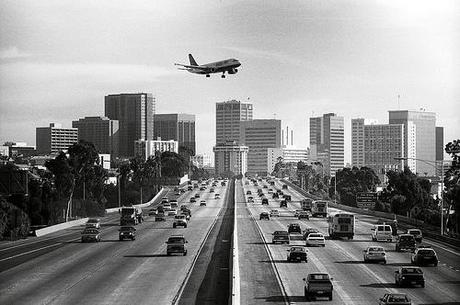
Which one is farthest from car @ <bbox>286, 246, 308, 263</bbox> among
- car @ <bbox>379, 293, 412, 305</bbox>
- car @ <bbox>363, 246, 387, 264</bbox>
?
car @ <bbox>379, 293, 412, 305</bbox>

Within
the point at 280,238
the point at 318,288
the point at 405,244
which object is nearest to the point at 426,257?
the point at 405,244

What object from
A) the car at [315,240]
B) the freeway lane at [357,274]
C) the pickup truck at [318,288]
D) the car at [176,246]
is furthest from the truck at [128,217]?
the pickup truck at [318,288]

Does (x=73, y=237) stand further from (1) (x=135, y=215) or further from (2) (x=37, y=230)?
(1) (x=135, y=215)

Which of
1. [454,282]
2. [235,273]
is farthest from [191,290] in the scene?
[454,282]

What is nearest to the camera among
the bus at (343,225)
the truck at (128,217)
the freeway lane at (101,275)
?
the freeway lane at (101,275)

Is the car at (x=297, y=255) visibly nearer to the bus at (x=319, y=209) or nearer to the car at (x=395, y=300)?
the car at (x=395, y=300)

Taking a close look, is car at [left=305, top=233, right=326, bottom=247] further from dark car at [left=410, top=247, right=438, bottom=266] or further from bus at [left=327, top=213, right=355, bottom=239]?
dark car at [left=410, top=247, right=438, bottom=266]
